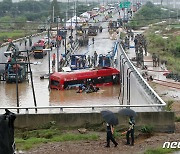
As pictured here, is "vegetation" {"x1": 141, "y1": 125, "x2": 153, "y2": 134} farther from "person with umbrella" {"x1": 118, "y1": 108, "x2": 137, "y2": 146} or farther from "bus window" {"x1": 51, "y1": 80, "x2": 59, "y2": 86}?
"bus window" {"x1": 51, "y1": 80, "x2": 59, "y2": 86}

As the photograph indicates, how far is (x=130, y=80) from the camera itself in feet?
70.7

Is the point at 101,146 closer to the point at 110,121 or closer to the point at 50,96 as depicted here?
the point at 110,121

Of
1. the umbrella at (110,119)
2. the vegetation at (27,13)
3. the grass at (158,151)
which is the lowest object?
the vegetation at (27,13)

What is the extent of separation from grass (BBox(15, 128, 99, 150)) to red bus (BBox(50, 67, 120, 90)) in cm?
1374

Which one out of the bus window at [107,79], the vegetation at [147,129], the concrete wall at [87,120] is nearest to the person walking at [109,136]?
the vegetation at [147,129]

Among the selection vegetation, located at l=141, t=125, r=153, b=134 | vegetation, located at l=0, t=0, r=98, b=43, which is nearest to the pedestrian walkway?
vegetation, located at l=141, t=125, r=153, b=134

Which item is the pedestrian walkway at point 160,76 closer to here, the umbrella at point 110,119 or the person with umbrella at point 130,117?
the person with umbrella at point 130,117

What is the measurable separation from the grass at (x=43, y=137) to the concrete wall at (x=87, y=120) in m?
0.30

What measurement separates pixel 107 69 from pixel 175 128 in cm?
1514

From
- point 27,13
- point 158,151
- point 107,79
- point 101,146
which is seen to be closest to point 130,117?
point 101,146

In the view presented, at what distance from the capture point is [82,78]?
26.9m

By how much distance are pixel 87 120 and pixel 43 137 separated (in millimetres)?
1368

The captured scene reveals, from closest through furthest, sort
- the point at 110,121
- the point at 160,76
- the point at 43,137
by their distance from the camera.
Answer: the point at 110,121
the point at 43,137
the point at 160,76

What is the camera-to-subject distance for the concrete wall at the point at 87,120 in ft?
42.1
